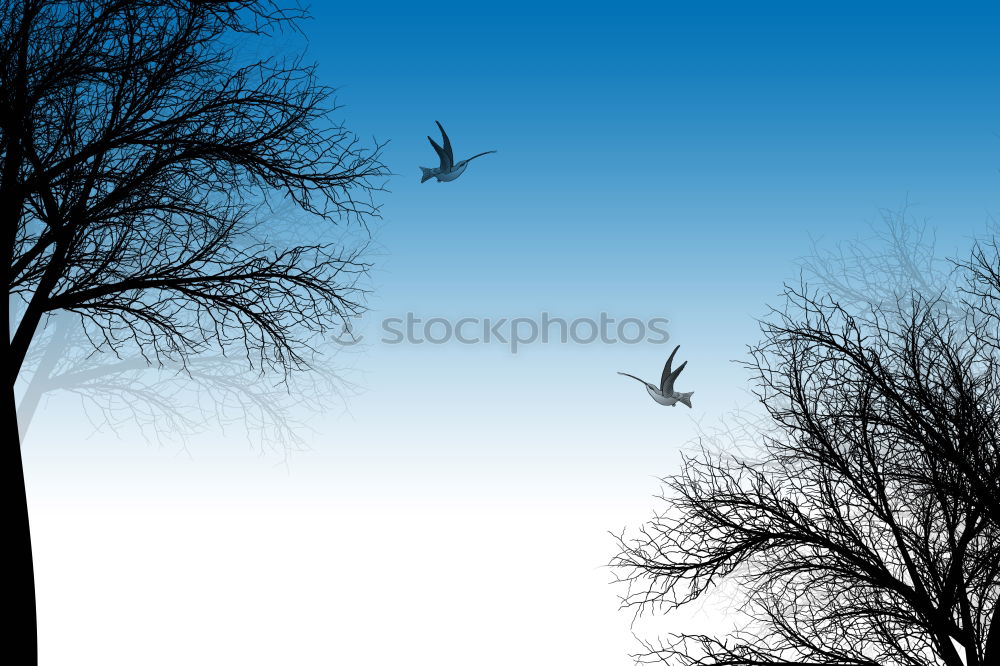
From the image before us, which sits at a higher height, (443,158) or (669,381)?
(443,158)

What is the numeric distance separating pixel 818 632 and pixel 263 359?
5.92 metres

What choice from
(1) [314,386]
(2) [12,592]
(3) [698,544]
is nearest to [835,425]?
(3) [698,544]

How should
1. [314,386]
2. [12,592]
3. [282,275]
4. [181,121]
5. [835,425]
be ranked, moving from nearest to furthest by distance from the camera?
[12,592], [835,425], [181,121], [282,275], [314,386]

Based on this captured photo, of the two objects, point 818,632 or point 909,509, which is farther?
point 909,509

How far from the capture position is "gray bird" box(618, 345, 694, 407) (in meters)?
13.8

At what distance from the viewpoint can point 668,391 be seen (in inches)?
551

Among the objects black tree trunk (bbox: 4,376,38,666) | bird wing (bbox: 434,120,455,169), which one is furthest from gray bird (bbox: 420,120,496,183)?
black tree trunk (bbox: 4,376,38,666)

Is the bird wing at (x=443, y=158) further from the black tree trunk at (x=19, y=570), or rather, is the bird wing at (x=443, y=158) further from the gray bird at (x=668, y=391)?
the black tree trunk at (x=19, y=570)

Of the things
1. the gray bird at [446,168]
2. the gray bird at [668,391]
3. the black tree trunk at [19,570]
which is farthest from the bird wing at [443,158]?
the black tree trunk at [19,570]

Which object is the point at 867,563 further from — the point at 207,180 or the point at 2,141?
the point at 2,141

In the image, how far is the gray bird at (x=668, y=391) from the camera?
13797 mm

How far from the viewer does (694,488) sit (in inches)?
311

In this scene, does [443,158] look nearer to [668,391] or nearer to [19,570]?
[668,391]

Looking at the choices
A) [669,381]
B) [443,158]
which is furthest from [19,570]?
[443,158]
